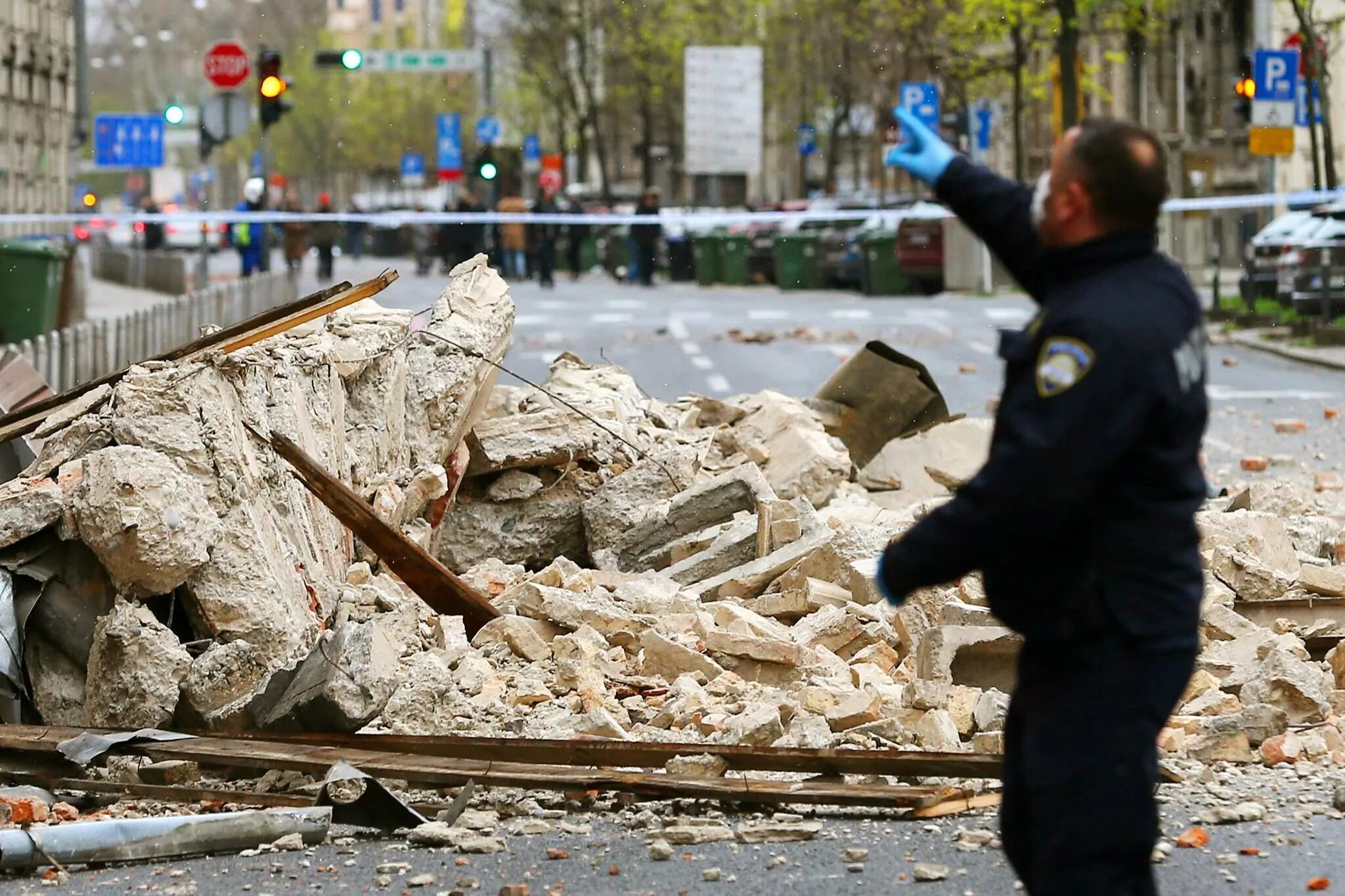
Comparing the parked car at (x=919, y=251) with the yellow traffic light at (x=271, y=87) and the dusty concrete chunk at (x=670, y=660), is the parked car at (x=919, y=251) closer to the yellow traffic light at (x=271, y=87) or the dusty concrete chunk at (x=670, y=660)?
the yellow traffic light at (x=271, y=87)

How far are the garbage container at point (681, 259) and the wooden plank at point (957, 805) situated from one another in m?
37.9

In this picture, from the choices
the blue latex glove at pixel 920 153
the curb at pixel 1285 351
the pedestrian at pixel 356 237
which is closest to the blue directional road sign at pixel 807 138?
the pedestrian at pixel 356 237

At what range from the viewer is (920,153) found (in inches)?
155

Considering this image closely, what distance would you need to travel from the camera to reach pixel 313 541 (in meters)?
7.35

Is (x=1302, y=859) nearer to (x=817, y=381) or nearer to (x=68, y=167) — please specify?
(x=817, y=381)

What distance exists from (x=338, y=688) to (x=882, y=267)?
3162 cm

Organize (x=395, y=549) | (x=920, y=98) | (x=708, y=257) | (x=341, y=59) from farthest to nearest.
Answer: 1. (x=708, y=257)
2. (x=920, y=98)
3. (x=341, y=59)
4. (x=395, y=549)

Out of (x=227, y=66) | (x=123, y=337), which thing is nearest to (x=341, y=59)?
(x=227, y=66)

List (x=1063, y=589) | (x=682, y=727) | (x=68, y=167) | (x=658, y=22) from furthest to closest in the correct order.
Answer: (x=658, y=22)
(x=68, y=167)
(x=682, y=727)
(x=1063, y=589)

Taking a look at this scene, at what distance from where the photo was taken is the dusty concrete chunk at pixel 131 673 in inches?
233

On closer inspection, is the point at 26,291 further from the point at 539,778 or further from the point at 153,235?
the point at 153,235

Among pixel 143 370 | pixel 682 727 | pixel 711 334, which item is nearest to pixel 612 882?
pixel 682 727

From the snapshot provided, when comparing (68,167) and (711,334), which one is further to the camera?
(68,167)

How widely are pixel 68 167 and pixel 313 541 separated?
33.2m
